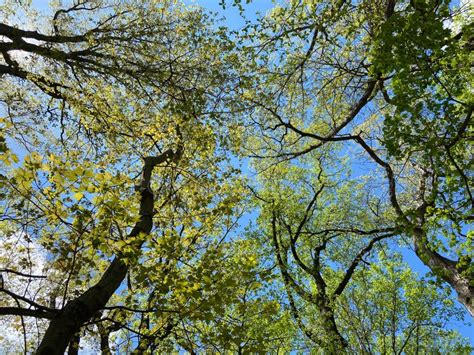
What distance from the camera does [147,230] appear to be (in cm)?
667

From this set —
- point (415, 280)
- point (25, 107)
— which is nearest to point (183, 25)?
point (25, 107)

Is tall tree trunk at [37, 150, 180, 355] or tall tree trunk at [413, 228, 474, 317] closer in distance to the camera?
tall tree trunk at [37, 150, 180, 355]

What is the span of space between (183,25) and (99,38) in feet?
7.65

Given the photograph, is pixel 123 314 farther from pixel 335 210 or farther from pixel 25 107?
pixel 335 210

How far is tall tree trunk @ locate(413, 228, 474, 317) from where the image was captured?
8474 millimetres

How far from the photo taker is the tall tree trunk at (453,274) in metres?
8.47

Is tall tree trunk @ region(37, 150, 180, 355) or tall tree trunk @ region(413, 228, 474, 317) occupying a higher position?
tall tree trunk @ region(413, 228, 474, 317)

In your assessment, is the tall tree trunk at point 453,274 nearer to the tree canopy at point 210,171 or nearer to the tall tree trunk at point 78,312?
the tree canopy at point 210,171

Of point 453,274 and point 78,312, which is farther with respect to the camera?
point 453,274

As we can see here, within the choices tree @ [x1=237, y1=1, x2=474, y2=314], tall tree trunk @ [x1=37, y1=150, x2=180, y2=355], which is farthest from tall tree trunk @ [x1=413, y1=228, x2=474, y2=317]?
tall tree trunk @ [x1=37, y1=150, x2=180, y2=355]

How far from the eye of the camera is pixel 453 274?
357 inches

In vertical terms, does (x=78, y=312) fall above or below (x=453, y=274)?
below

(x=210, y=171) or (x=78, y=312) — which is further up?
(x=210, y=171)

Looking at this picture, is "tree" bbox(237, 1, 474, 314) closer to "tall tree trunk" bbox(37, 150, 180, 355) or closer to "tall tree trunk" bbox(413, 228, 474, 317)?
"tall tree trunk" bbox(413, 228, 474, 317)
